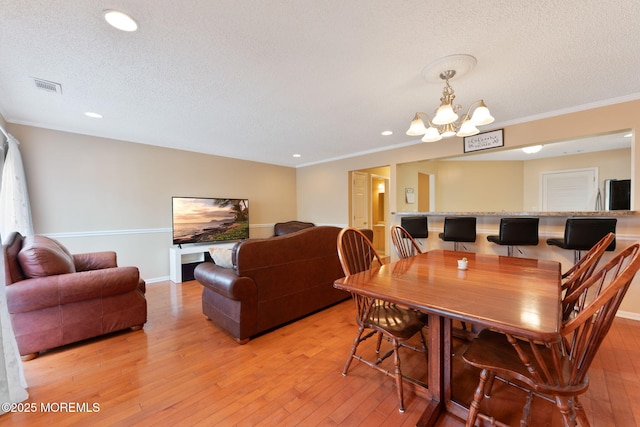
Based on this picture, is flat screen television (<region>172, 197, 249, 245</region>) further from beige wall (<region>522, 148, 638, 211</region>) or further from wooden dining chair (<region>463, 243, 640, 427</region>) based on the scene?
beige wall (<region>522, 148, 638, 211</region>)

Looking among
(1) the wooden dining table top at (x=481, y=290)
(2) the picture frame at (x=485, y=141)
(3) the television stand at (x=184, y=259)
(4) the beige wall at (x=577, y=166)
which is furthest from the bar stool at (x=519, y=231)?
(3) the television stand at (x=184, y=259)

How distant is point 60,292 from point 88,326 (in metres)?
0.39

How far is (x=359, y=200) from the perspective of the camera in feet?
18.6

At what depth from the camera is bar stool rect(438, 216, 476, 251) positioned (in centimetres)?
341

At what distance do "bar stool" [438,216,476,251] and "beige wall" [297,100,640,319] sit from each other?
0.99 ft

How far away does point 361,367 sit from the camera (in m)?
1.86

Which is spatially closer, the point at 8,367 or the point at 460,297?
the point at 460,297

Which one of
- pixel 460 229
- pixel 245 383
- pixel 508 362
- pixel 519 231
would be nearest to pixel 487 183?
pixel 460 229

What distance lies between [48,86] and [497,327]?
3744 millimetres

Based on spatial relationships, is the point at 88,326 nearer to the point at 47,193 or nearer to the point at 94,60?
the point at 94,60

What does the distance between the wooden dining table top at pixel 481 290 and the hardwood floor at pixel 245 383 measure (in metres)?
0.73

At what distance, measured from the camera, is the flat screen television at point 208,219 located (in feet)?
14.3

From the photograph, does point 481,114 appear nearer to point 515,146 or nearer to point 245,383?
point 515,146

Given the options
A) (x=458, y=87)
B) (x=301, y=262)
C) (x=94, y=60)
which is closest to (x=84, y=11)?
(x=94, y=60)
